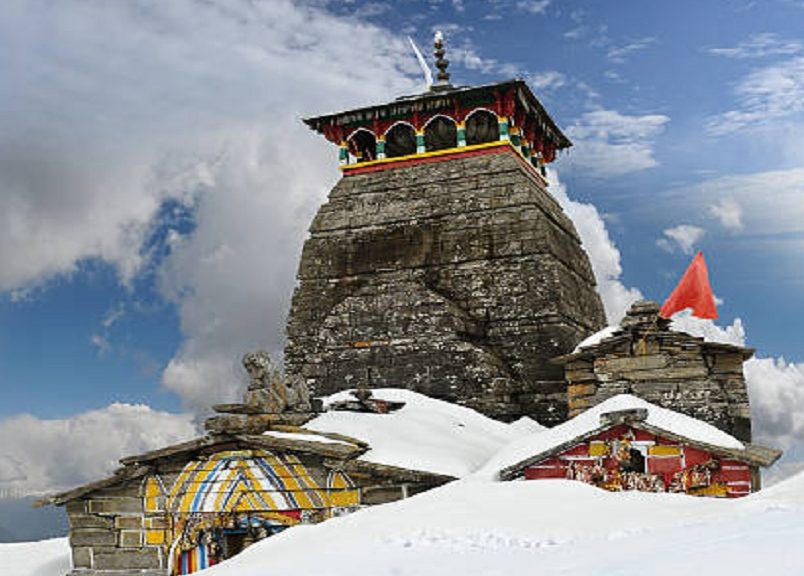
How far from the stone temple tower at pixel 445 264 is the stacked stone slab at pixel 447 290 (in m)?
0.03

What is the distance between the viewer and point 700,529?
20.8 feet

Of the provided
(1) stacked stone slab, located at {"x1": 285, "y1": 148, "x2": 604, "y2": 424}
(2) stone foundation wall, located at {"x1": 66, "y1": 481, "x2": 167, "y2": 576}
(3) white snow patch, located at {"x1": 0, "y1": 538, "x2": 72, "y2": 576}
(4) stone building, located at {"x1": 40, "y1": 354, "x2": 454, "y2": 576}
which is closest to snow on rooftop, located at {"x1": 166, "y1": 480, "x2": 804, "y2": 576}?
(4) stone building, located at {"x1": 40, "y1": 354, "x2": 454, "y2": 576}

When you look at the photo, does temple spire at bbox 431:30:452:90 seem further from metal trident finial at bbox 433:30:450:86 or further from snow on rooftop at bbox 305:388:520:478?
snow on rooftop at bbox 305:388:520:478

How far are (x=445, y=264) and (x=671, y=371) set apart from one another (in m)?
6.48

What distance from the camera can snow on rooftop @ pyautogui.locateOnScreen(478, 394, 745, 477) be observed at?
13.9 meters

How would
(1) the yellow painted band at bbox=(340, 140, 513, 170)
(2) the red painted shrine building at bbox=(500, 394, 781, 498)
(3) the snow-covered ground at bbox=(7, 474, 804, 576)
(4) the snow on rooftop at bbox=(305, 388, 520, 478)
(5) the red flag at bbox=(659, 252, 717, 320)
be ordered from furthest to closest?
(1) the yellow painted band at bbox=(340, 140, 513, 170), (5) the red flag at bbox=(659, 252, 717, 320), (4) the snow on rooftop at bbox=(305, 388, 520, 478), (2) the red painted shrine building at bbox=(500, 394, 781, 498), (3) the snow-covered ground at bbox=(7, 474, 804, 576)

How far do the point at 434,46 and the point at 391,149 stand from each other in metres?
3.15

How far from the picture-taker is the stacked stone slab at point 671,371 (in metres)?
16.3

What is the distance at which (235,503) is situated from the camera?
45.7ft

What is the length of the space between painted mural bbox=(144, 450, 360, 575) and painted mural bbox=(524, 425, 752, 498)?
3.36m

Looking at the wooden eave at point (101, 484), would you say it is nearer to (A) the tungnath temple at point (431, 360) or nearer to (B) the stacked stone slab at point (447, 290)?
(A) the tungnath temple at point (431, 360)

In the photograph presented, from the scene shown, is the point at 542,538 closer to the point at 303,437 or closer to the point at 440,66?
the point at 303,437

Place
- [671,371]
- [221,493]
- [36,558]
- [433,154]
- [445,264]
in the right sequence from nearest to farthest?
[221,493] → [671,371] → [36,558] → [445,264] → [433,154]

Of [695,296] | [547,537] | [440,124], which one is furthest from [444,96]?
[547,537]
